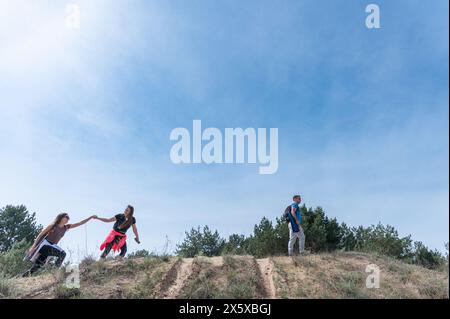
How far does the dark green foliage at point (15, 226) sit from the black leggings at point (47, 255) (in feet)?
91.9

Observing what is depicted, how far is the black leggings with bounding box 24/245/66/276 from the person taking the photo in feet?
29.6

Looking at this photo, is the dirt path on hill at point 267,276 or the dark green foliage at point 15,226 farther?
the dark green foliage at point 15,226

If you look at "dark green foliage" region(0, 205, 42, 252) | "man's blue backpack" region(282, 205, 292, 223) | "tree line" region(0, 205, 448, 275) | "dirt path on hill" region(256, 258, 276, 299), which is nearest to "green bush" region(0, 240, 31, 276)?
"tree line" region(0, 205, 448, 275)

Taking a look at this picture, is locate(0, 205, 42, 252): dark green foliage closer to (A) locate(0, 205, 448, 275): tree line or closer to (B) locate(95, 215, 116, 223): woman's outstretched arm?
(A) locate(0, 205, 448, 275): tree line

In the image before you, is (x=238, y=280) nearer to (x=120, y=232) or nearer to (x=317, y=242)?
(x=120, y=232)

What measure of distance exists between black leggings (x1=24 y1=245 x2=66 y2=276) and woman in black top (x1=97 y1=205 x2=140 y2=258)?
4.17 feet

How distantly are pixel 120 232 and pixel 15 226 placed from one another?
30366mm

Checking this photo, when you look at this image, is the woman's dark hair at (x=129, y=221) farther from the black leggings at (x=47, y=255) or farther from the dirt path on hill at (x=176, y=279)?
the dirt path on hill at (x=176, y=279)

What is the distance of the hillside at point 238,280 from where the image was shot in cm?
789

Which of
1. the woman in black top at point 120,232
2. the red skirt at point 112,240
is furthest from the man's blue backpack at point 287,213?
the red skirt at point 112,240

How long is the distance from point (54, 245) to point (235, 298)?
5327 mm
